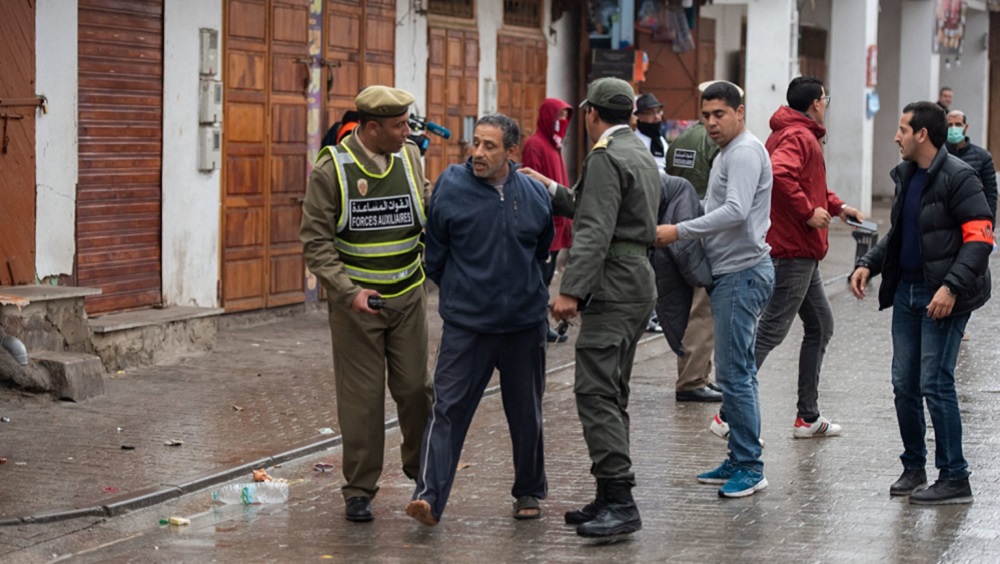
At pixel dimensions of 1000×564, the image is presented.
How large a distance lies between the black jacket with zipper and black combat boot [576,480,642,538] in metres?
1.74

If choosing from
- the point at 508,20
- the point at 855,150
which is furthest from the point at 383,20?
the point at 855,150

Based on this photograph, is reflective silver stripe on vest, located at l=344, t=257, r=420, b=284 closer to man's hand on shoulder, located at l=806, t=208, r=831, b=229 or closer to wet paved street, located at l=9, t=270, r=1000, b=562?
wet paved street, located at l=9, t=270, r=1000, b=562

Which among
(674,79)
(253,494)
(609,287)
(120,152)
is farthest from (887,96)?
(609,287)

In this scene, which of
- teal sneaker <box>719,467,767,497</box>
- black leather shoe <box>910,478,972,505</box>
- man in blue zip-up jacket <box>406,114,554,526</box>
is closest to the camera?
man in blue zip-up jacket <box>406,114,554,526</box>

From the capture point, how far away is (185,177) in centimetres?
1266

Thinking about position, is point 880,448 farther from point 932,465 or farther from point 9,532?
point 9,532

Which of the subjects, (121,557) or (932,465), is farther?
(932,465)

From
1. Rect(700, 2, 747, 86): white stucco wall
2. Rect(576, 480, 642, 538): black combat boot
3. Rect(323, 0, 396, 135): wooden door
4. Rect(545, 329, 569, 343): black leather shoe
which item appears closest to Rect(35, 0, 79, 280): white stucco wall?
Rect(323, 0, 396, 135): wooden door

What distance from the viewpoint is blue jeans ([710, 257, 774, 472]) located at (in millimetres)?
7707

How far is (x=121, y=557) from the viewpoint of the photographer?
6.71 m

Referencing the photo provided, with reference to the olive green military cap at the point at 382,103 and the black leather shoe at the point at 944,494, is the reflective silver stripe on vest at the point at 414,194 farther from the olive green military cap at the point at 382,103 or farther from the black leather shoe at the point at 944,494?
the black leather shoe at the point at 944,494

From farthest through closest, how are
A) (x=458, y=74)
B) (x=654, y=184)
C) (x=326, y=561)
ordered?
(x=458, y=74)
(x=654, y=184)
(x=326, y=561)

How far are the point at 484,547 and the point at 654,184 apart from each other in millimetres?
1701

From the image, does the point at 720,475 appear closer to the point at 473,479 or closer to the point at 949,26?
the point at 473,479
